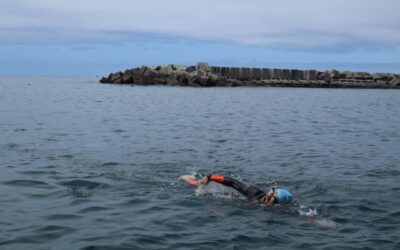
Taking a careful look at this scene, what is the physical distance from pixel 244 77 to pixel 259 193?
81.2 m

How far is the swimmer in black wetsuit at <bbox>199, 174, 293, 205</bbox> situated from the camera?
415 inches

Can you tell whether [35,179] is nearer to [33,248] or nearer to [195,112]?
[33,248]

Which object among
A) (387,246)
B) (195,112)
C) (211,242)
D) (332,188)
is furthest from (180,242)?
(195,112)

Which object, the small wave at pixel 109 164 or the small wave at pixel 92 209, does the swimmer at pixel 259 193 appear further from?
the small wave at pixel 109 164

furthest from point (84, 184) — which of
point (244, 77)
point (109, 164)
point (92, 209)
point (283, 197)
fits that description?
point (244, 77)

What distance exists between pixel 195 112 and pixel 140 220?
2575cm

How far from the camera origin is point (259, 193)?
11039 millimetres

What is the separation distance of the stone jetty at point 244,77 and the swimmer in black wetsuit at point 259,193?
66949 mm

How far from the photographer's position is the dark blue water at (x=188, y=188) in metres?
8.55

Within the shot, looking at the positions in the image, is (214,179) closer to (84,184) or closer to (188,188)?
(188,188)

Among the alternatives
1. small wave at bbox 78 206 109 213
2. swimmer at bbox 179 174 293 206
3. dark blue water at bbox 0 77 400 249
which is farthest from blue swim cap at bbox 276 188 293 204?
A: small wave at bbox 78 206 109 213

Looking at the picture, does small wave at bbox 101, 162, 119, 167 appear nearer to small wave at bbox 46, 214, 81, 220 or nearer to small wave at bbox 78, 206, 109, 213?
small wave at bbox 78, 206, 109, 213

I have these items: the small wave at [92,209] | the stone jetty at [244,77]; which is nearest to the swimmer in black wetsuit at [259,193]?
the small wave at [92,209]

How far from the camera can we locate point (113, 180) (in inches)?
497
